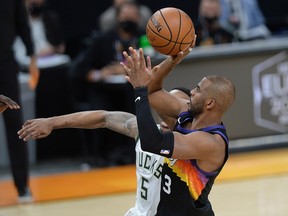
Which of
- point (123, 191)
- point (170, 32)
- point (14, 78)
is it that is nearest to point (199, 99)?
point (170, 32)

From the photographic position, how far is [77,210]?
8.26 m

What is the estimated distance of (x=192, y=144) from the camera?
517cm

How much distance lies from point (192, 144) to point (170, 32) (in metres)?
0.82

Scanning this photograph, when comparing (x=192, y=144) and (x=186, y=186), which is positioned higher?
(x=192, y=144)

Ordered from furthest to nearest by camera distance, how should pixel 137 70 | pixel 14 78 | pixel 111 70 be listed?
pixel 111 70 → pixel 14 78 → pixel 137 70

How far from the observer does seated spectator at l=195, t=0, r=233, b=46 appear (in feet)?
36.3

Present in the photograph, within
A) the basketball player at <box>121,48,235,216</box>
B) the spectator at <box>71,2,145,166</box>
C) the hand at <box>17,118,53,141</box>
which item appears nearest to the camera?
the basketball player at <box>121,48,235,216</box>

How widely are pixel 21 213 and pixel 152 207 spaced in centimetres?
282

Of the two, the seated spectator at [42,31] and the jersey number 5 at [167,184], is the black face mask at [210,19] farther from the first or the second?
the jersey number 5 at [167,184]

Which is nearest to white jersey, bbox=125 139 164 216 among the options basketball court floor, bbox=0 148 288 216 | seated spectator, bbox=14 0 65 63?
basketball court floor, bbox=0 148 288 216

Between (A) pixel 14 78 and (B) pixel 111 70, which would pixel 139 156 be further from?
(B) pixel 111 70

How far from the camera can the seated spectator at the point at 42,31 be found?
432 inches

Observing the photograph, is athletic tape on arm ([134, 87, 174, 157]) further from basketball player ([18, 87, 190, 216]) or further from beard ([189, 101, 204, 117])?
basketball player ([18, 87, 190, 216])

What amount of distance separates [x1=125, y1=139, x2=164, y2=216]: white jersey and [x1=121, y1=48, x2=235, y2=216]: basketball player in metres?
0.09
